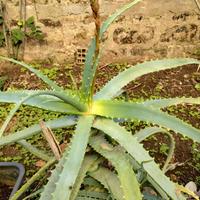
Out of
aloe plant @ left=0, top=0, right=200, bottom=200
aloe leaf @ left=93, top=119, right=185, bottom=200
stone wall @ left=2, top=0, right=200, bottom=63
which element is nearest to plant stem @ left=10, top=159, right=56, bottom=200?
aloe plant @ left=0, top=0, right=200, bottom=200

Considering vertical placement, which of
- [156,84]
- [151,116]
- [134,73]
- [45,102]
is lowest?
[151,116]

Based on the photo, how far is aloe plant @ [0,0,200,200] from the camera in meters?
1.30

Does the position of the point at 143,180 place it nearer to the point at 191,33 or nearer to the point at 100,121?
the point at 100,121

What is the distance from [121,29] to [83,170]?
2403 millimetres

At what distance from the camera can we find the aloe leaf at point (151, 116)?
1.33 metres

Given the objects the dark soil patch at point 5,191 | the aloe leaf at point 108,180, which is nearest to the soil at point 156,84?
the dark soil patch at point 5,191

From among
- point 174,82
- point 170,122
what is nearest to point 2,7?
point 174,82

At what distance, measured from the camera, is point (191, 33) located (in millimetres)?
3699

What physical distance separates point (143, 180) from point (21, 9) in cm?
239

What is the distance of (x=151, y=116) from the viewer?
134 cm

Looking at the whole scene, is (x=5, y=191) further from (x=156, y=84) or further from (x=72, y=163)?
(x=156, y=84)

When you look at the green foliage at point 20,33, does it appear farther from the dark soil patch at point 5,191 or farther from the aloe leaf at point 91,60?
the aloe leaf at point 91,60

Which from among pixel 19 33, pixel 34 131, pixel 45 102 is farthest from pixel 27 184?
pixel 19 33

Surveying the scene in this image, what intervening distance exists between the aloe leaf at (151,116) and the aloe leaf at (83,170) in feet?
0.54
